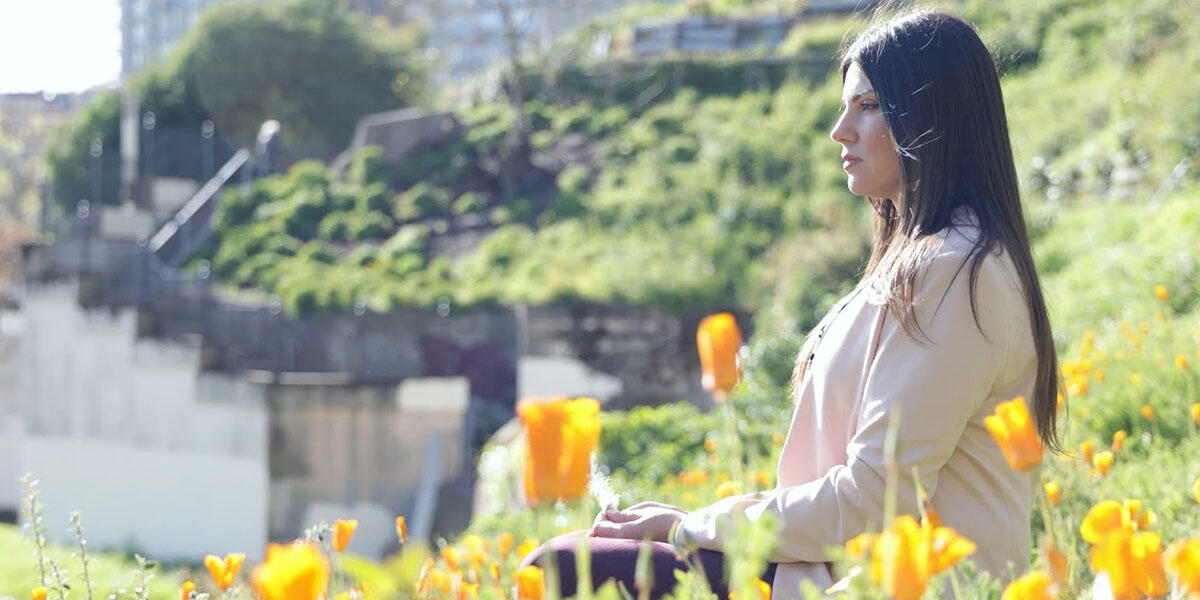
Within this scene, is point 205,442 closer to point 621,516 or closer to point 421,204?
point 421,204

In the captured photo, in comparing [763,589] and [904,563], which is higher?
A: [904,563]

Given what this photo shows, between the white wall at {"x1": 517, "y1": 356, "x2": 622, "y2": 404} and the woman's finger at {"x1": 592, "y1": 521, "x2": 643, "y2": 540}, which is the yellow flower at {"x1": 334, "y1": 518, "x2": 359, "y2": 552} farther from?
the white wall at {"x1": 517, "y1": 356, "x2": 622, "y2": 404}

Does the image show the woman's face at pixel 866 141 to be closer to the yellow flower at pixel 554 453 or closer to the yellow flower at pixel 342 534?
the yellow flower at pixel 342 534

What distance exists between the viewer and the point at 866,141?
2410mm

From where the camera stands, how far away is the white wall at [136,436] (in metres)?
10.7

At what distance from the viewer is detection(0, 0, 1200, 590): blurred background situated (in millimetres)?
9297

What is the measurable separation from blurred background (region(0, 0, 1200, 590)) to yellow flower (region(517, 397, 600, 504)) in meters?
4.04

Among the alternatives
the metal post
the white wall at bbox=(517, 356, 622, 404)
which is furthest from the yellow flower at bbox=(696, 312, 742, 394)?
the metal post

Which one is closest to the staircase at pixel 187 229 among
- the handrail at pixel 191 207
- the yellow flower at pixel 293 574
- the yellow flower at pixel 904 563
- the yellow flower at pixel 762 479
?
the handrail at pixel 191 207

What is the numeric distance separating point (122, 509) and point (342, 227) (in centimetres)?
459

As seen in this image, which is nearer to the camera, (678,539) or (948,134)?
(678,539)

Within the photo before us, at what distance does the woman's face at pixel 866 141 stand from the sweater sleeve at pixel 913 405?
265 millimetres

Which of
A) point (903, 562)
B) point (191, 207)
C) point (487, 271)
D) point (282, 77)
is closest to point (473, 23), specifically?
point (191, 207)

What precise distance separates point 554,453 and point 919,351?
88cm
